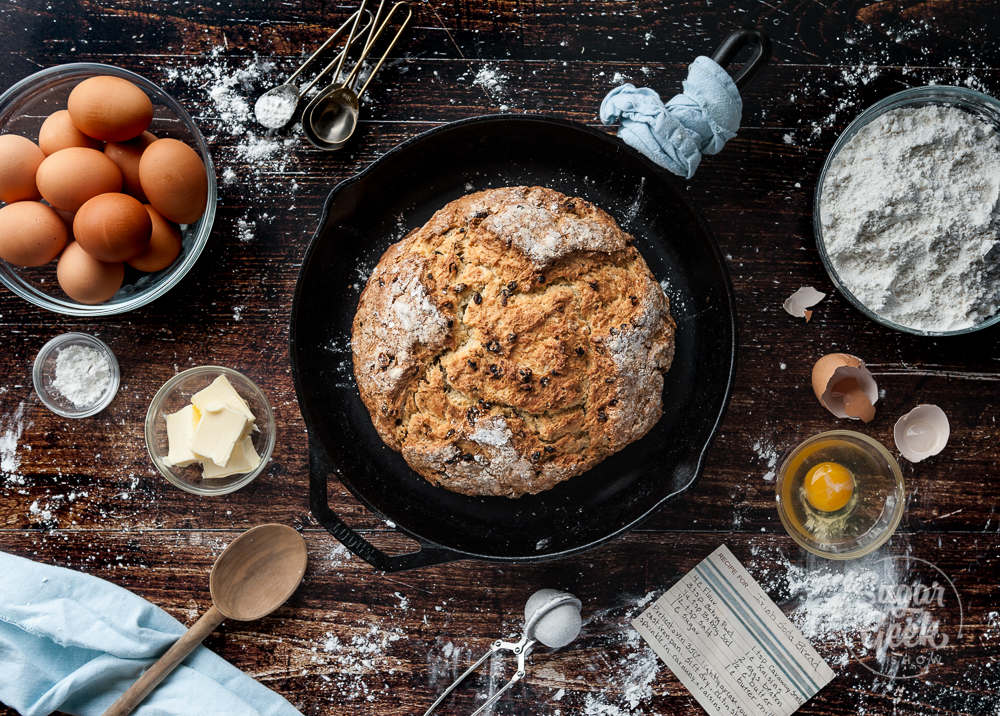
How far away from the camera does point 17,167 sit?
4.78 feet

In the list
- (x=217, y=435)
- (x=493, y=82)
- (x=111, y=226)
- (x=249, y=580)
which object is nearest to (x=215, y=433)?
(x=217, y=435)

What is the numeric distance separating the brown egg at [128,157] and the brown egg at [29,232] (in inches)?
6.5

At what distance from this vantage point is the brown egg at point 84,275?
1471 mm

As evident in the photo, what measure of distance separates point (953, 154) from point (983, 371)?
0.53 m

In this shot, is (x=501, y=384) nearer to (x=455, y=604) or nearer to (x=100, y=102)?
(x=455, y=604)

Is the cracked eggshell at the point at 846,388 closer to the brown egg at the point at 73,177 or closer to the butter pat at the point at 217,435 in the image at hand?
the butter pat at the point at 217,435

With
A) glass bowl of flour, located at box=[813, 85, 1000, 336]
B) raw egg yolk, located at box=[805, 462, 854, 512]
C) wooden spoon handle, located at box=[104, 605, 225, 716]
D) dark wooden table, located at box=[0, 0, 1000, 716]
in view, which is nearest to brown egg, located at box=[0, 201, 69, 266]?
dark wooden table, located at box=[0, 0, 1000, 716]

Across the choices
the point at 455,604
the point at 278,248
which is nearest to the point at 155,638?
the point at 455,604

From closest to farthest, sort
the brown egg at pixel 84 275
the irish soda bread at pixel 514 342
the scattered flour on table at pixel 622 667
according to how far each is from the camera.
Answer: the irish soda bread at pixel 514 342 < the brown egg at pixel 84 275 < the scattered flour on table at pixel 622 667

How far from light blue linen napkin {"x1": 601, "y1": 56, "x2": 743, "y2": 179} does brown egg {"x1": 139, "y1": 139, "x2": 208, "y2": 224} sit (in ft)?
3.07

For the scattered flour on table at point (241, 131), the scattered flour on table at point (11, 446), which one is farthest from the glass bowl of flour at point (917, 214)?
the scattered flour on table at point (11, 446)

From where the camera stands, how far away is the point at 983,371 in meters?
1.70

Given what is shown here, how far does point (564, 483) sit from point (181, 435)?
91 centimetres

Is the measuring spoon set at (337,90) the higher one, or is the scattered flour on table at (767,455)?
the measuring spoon set at (337,90)
